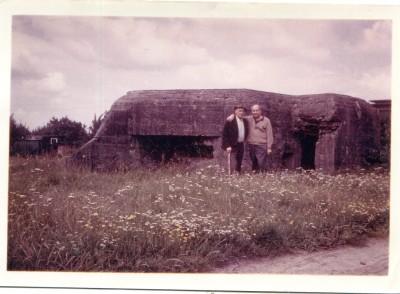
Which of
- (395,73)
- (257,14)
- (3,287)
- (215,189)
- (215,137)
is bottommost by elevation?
(3,287)

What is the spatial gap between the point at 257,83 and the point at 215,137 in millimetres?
399

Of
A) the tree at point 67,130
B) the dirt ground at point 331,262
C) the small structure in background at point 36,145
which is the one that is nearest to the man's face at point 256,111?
the dirt ground at point 331,262

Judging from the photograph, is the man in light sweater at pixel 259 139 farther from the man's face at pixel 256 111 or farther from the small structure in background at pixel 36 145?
the small structure in background at pixel 36 145

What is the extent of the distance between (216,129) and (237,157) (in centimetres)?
21

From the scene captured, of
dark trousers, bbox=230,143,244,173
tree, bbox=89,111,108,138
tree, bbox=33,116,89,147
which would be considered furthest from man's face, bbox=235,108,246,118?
tree, bbox=33,116,89,147

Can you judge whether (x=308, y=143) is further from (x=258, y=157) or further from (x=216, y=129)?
(x=216, y=129)

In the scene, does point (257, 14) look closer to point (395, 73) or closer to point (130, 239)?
point (395, 73)

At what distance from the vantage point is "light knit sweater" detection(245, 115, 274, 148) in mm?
2418

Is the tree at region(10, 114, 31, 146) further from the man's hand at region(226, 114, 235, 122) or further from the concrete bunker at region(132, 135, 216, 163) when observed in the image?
the man's hand at region(226, 114, 235, 122)

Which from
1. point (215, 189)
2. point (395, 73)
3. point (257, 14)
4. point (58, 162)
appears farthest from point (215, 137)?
point (395, 73)

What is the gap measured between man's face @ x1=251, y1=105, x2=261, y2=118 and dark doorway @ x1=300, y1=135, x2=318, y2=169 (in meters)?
0.31

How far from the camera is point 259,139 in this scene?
245 centimetres

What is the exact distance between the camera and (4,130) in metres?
2.26

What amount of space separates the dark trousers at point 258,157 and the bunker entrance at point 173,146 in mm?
250
